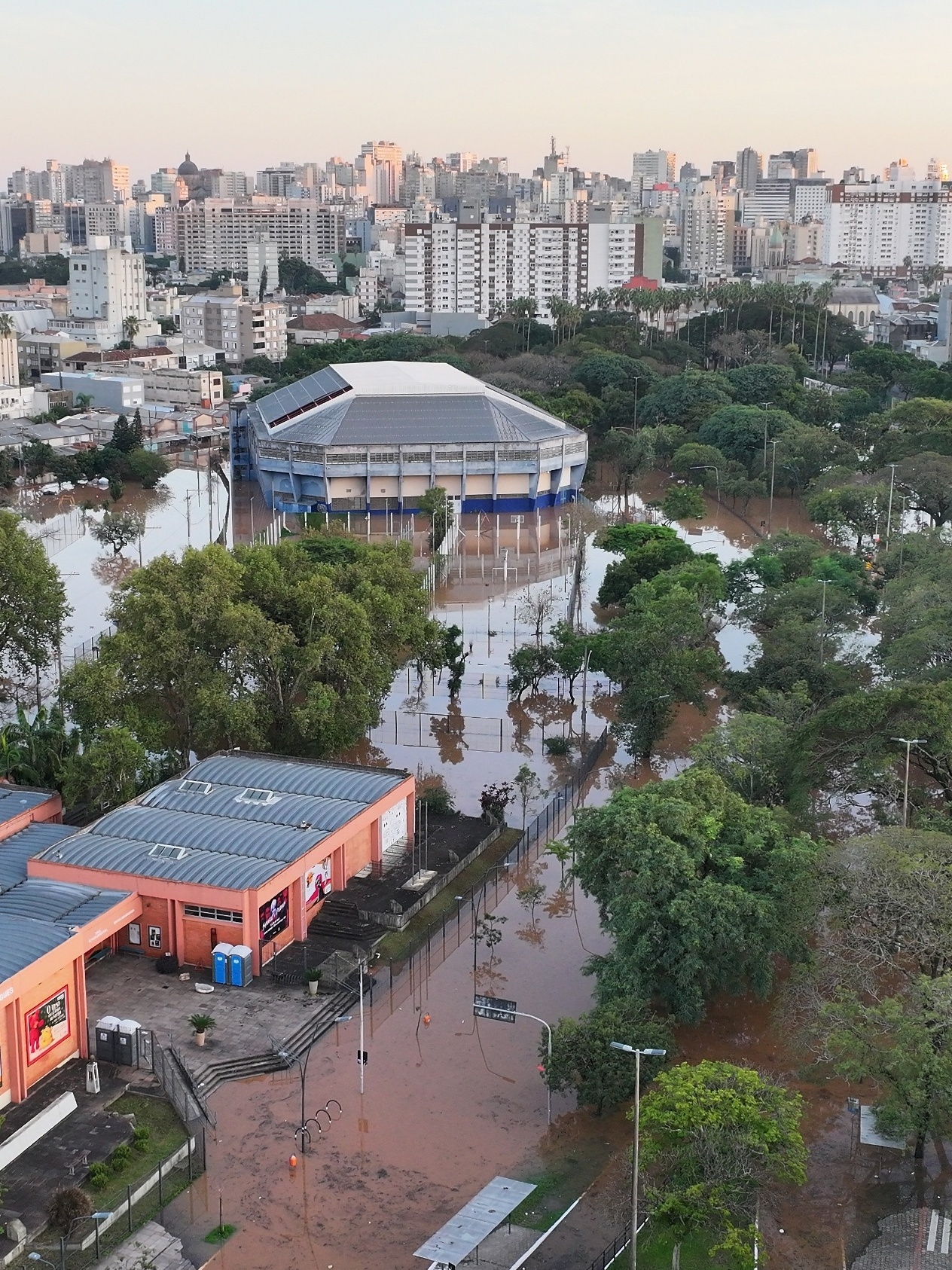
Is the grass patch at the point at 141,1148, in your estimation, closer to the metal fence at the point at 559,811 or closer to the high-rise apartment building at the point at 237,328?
the metal fence at the point at 559,811

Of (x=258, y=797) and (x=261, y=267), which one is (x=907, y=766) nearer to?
(x=258, y=797)

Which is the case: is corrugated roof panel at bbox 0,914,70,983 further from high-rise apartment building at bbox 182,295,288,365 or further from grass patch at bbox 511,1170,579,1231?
high-rise apartment building at bbox 182,295,288,365

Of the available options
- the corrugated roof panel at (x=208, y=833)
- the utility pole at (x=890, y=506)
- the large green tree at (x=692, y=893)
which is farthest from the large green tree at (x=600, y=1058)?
the utility pole at (x=890, y=506)

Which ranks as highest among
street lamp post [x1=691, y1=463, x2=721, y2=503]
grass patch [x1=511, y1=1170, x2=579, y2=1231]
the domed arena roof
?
the domed arena roof

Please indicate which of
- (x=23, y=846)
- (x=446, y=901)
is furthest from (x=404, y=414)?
(x=23, y=846)

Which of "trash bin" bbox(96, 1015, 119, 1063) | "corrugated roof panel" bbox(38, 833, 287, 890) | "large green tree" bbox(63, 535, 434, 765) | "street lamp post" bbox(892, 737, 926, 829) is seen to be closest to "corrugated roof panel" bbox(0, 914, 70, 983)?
"trash bin" bbox(96, 1015, 119, 1063)

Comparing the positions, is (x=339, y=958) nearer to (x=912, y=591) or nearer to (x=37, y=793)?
(x=37, y=793)

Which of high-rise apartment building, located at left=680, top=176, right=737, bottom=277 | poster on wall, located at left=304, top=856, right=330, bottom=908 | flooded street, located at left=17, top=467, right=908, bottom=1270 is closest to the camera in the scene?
flooded street, located at left=17, top=467, right=908, bottom=1270
